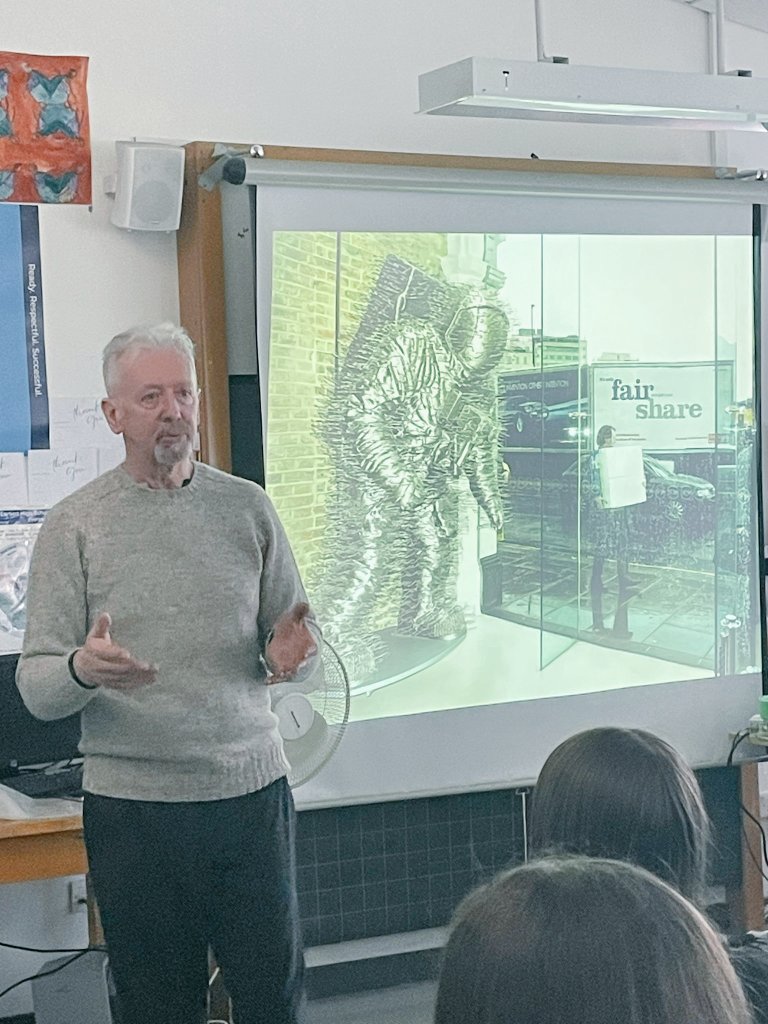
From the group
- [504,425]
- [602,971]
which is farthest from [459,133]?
[602,971]

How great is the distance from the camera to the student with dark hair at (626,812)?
1.62 metres

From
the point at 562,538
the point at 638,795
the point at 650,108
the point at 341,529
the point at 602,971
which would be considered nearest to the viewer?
the point at 602,971

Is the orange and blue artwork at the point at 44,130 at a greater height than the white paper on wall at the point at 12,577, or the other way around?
→ the orange and blue artwork at the point at 44,130

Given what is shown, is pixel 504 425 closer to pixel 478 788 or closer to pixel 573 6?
pixel 478 788

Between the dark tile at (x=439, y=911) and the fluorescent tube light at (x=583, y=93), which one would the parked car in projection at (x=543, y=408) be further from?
the dark tile at (x=439, y=911)

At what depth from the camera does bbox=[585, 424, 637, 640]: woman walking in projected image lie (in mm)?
3621

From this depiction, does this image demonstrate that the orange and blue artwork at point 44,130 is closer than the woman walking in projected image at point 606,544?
Yes

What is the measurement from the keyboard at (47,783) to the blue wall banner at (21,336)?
2.49 ft

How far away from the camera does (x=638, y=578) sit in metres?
3.66

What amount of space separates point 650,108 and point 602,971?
2.03m

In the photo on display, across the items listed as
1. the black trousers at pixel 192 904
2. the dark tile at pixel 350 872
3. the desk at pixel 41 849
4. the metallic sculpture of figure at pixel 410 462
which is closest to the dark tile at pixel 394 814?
the dark tile at pixel 350 872

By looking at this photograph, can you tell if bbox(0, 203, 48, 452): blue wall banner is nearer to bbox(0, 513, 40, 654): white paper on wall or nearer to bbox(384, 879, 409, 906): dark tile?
bbox(0, 513, 40, 654): white paper on wall

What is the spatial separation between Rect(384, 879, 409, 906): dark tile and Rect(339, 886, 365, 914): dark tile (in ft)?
0.24

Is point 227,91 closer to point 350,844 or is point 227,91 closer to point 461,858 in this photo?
point 350,844
